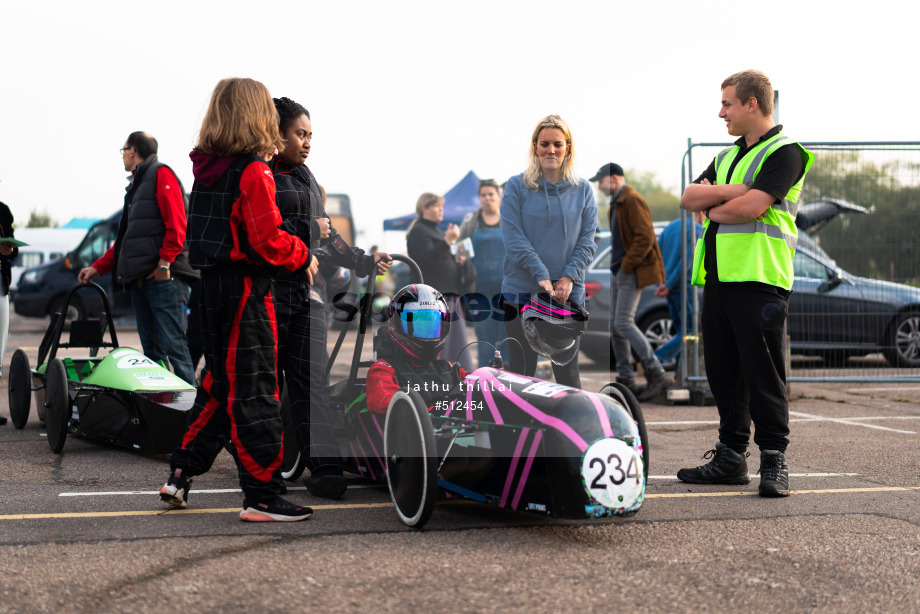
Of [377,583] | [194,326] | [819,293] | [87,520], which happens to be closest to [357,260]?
[194,326]

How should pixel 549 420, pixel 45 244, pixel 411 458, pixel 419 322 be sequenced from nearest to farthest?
1. pixel 549 420
2. pixel 411 458
3. pixel 419 322
4. pixel 45 244

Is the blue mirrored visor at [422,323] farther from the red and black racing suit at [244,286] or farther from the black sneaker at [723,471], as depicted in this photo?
the black sneaker at [723,471]

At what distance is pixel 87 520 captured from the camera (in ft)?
13.1

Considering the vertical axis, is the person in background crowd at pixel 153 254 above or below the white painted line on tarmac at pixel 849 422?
above

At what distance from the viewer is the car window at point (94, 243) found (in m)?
17.6

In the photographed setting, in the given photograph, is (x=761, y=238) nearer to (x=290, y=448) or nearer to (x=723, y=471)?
(x=723, y=471)

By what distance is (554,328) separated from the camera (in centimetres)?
475

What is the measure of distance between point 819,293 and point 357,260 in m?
5.45

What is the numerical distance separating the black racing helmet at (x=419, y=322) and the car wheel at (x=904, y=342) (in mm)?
6122

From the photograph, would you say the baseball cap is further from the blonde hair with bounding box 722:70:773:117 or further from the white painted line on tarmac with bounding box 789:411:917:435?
the blonde hair with bounding box 722:70:773:117

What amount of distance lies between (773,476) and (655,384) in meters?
3.76

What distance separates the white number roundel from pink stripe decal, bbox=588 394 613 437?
31 mm

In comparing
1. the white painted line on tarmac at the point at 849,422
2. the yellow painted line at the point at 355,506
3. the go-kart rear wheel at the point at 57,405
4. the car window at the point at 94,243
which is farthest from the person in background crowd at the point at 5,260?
the car window at the point at 94,243

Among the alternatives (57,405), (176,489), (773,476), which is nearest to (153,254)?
(57,405)
